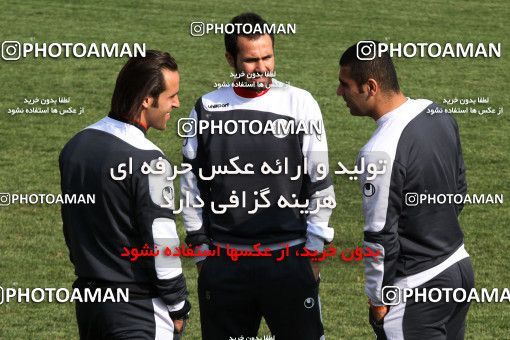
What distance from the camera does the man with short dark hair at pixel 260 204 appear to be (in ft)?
19.0

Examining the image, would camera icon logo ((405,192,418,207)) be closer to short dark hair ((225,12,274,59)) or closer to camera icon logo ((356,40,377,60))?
camera icon logo ((356,40,377,60))

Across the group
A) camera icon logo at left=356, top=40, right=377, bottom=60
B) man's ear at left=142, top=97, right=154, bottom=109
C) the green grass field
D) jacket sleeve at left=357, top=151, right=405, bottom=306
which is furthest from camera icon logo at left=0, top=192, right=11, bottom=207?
jacket sleeve at left=357, top=151, right=405, bottom=306

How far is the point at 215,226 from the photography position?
19.5 ft

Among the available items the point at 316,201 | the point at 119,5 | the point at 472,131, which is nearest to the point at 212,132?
the point at 316,201

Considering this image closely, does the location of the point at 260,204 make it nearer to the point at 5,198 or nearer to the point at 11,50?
the point at 5,198

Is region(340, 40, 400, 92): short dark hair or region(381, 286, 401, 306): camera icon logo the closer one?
region(381, 286, 401, 306): camera icon logo

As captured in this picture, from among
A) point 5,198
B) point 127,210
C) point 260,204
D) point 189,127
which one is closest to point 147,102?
point 127,210

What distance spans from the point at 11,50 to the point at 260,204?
14.7 meters

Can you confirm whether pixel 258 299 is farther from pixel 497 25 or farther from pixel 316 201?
pixel 497 25

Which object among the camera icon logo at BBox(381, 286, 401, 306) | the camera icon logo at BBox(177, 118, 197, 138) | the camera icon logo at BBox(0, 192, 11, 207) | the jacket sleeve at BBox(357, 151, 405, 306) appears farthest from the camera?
the camera icon logo at BBox(0, 192, 11, 207)

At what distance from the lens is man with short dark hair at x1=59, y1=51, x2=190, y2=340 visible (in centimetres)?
492

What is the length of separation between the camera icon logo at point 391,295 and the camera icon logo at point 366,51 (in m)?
1.20

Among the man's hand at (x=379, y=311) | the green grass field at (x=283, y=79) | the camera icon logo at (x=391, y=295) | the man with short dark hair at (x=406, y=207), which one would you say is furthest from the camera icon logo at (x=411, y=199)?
the green grass field at (x=283, y=79)

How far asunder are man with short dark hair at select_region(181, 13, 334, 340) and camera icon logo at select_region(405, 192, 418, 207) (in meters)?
0.58
